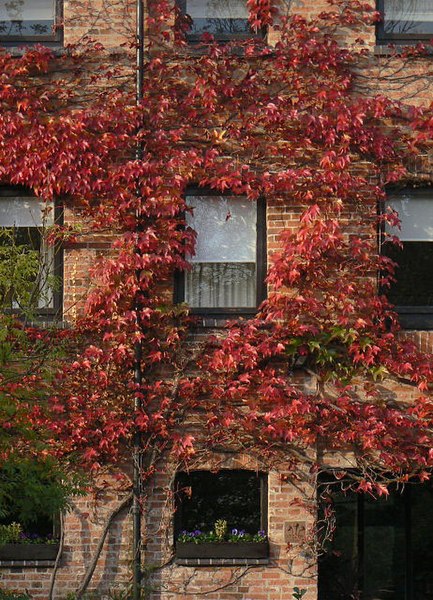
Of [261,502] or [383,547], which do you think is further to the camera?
[383,547]

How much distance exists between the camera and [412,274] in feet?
40.0

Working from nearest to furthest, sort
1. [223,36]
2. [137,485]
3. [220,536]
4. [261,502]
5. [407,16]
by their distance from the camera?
[137,485]
[220,536]
[261,502]
[223,36]
[407,16]

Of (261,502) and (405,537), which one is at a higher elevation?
(261,502)

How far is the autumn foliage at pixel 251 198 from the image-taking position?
1166cm

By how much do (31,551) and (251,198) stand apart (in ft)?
14.0

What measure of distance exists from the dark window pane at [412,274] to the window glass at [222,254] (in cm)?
147

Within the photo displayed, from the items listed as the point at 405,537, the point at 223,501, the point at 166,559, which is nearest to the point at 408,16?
the point at 223,501

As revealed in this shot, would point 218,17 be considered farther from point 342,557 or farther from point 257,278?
point 342,557

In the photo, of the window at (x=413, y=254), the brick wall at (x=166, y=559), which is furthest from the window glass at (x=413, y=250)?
the brick wall at (x=166, y=559)

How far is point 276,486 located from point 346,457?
785 mm

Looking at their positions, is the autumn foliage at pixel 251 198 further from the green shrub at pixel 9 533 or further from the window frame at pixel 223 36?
the green shrub at pixel 9 533

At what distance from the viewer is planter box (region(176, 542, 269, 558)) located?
11.7m

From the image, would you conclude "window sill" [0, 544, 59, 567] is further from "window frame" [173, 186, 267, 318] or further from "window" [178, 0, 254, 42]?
"window" [178, 0, 254, 42]

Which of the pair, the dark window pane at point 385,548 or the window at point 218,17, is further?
the dark window pane at point 385,548
